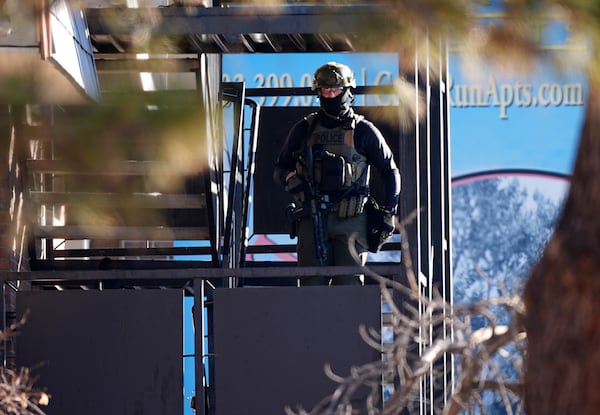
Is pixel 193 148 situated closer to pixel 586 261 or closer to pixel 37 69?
pixel 37 69

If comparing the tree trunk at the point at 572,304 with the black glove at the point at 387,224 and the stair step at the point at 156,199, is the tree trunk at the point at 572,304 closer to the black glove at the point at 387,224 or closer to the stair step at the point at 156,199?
the black glove at the point at 387,224

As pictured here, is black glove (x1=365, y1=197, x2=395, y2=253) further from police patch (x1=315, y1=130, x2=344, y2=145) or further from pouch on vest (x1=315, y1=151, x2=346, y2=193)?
police patch (x1=315, y1=130, x2=344, y2=145)

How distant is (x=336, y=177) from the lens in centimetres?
801

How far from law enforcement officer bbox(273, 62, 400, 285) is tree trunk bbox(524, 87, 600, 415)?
4.30 metres

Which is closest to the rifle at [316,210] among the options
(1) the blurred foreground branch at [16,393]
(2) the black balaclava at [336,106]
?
(2) the black balaclava at [336,106]

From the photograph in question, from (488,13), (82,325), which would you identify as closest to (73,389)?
(82,325)

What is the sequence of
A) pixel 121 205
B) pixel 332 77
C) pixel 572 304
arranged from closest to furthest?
pixel 572 304
pixel 121 205
pixel 332 77

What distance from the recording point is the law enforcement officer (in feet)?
26.5

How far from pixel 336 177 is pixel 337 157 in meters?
0.12

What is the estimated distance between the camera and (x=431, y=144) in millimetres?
9508

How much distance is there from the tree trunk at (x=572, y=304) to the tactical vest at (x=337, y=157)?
14.1 ft

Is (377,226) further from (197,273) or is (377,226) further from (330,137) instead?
(197,273)

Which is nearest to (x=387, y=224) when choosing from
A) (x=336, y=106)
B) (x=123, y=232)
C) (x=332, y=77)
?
(x=336, y=106)

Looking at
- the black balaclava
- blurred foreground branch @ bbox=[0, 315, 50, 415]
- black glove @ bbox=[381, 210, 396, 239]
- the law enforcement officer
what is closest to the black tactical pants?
the law enforcement officer
